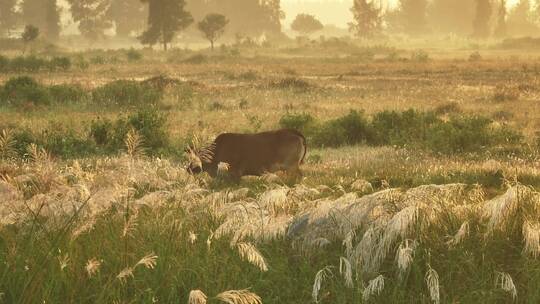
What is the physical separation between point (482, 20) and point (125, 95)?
307 feet

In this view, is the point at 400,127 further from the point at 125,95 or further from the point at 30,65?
the point at 30,65

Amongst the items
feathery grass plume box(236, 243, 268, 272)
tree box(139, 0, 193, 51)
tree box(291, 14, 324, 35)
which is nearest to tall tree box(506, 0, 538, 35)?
tree box(291, 14, 324, 35)

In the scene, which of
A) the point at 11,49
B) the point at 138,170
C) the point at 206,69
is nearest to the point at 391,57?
the point at 206,69

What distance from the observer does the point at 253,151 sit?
10.1m

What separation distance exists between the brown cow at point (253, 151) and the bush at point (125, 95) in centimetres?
1369

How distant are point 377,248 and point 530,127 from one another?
13.5m

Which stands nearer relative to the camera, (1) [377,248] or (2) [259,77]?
(1) [377,248]

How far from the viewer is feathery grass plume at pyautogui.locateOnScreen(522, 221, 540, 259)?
16.7 feet

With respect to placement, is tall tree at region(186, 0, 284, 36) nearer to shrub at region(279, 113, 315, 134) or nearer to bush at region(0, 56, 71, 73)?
bush at region(0, 56, 71, 73)

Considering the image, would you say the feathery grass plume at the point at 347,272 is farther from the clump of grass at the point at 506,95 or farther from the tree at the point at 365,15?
the tree at the point at 365,15

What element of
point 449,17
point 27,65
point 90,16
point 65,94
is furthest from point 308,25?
point 65,94

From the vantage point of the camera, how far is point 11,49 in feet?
251

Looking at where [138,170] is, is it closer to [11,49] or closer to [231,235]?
[231,235]

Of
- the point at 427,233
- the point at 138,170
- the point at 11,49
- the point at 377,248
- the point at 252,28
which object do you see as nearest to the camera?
the point at 377,248
